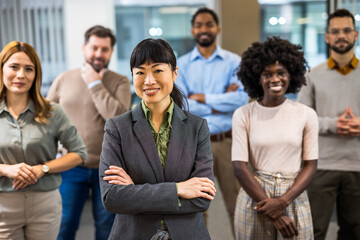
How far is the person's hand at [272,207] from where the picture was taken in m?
2.15

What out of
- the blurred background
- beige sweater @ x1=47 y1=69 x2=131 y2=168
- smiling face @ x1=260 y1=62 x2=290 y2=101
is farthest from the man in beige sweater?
the blurred background

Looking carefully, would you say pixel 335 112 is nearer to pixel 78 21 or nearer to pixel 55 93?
pixel 55 93

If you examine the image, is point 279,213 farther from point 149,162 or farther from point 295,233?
point 149,162

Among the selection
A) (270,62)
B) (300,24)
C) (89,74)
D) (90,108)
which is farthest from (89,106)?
(300,24)

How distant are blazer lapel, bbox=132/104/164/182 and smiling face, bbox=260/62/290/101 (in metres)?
0.93

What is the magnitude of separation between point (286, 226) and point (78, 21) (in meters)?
3.64

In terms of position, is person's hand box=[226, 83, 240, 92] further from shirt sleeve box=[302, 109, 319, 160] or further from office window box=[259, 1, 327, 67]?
office window box=[259, 1, 327, 67]

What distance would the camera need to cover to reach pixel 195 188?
1526 mm

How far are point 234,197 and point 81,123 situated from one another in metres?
1.25

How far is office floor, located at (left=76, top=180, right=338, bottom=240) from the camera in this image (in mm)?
3729

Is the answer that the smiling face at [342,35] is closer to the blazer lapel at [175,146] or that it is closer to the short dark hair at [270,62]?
the short dark hair at [270,62]

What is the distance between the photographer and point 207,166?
160 cm

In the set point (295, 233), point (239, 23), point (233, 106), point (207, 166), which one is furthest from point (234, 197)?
point (239, 23)

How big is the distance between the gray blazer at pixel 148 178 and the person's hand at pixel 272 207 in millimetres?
640
